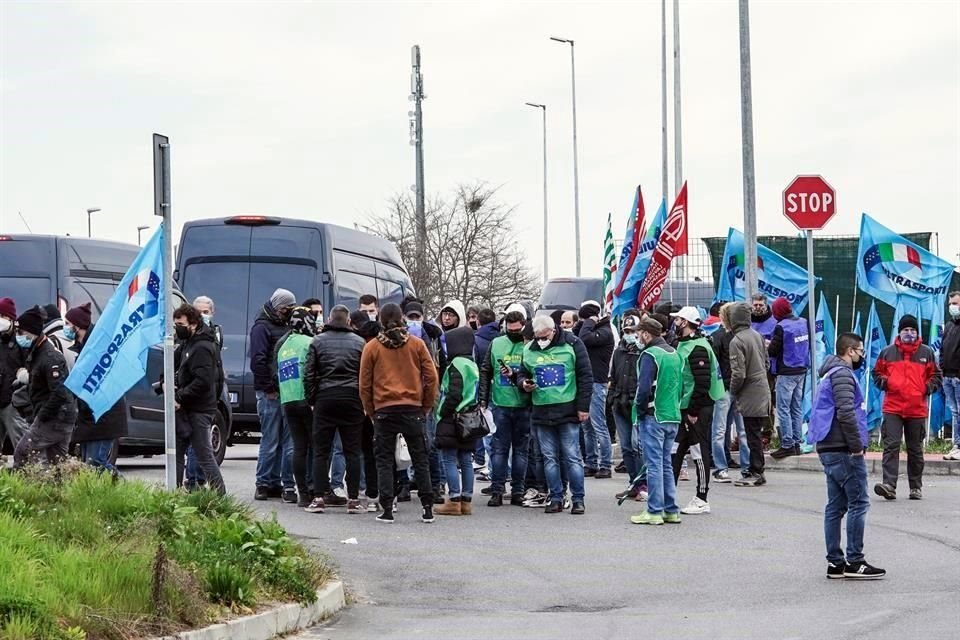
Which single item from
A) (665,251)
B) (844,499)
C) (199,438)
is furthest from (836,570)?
(665,251)

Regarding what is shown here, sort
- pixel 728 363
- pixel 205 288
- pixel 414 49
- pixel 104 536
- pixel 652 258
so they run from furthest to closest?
1. pixel 414 49
2. pixel 652 258
3. pixel 205 288
4. pixel 728 363
5. pixel 104 536

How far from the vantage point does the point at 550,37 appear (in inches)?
1874

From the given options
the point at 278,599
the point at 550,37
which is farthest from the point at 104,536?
the point at 550,37

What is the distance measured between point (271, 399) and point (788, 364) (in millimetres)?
6529

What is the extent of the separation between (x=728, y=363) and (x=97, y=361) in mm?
8038

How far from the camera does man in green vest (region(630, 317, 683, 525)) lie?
46.6 feet

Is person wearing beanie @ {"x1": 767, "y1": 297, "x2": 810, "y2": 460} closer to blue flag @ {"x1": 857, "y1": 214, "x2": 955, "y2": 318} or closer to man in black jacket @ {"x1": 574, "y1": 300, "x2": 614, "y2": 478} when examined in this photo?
man in black jacket @ {"x1": 574, "y1": 300, "x2": 614, "y2": 478}

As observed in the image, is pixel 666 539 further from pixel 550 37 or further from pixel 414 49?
pixel 550 37

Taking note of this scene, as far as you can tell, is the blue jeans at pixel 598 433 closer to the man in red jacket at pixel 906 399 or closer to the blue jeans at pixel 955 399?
the man in red jacket at pixel 906 399

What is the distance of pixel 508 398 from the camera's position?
15289mm

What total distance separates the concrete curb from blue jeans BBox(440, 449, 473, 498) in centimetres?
471

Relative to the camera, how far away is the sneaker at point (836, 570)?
11.0 m

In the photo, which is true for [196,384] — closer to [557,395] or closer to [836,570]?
[557,395]

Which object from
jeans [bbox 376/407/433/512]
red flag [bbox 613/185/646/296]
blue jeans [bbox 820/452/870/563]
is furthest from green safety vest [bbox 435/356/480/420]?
red flag [bbox 613/185/646/296]
